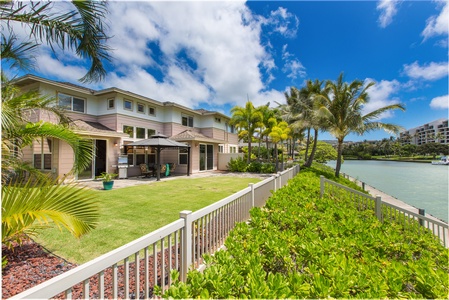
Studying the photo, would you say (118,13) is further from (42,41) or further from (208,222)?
(208,222)

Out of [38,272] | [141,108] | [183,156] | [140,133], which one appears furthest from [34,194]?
[183,156]

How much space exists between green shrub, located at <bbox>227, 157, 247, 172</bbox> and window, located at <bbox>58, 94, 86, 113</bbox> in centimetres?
1221

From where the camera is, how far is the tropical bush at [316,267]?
5.53 ft

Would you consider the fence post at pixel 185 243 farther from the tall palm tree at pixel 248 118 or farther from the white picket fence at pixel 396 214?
the tall palm tree at pixel 248 118

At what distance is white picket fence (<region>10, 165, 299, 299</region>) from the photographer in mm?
1306

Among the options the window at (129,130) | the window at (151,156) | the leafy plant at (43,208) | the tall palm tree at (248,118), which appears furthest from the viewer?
the tall palm tree at (248,118)

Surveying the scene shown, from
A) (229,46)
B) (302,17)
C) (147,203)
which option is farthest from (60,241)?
(302,17)

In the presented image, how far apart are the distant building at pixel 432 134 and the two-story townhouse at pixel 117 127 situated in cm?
9272

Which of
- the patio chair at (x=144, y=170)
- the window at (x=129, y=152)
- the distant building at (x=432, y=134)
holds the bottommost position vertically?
the patio chair at (x=144, y=170)

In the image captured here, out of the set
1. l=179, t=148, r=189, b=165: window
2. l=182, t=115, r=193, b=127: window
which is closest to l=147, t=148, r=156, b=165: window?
l=179, t=148, r=189, b=165: window

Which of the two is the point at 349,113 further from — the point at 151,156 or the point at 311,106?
the point at 151,156

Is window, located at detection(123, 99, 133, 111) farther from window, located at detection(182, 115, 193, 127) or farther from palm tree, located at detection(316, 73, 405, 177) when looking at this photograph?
palm tree, located at detection(316, 73, 405, 177)

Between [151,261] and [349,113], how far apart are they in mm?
16690

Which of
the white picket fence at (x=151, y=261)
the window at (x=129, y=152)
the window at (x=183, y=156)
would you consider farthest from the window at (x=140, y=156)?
the white picket fence at (x=151, y=261)
